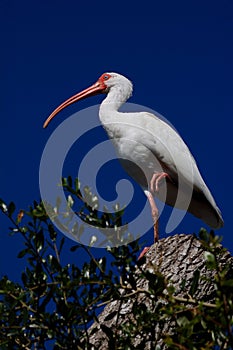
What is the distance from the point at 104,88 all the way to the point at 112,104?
2.38 ft

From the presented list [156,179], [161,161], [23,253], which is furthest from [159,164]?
[23,253]

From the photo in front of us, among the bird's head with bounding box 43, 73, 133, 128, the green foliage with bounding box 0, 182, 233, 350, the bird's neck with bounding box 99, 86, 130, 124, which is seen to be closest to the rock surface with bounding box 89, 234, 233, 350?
the green foliage with bounding box 0, 182, 233, 350

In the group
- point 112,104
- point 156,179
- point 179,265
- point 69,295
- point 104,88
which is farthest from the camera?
point 104,88

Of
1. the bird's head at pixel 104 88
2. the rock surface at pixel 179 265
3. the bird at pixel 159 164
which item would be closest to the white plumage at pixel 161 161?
the bird at pixel 159 164

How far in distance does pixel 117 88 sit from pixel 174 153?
1.52 metres

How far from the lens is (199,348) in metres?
3.13

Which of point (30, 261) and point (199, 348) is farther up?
point (30, 261)

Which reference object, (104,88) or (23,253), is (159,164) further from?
(23,253)

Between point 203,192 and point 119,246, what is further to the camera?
point 203,192

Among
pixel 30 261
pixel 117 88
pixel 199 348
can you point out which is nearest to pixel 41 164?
pixel 117 88

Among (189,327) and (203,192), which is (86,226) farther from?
(203,192)

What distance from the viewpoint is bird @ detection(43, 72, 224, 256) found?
7.13 meters

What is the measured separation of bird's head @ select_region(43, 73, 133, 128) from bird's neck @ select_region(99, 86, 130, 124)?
0.02 meters

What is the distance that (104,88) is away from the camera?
866 centimetres
